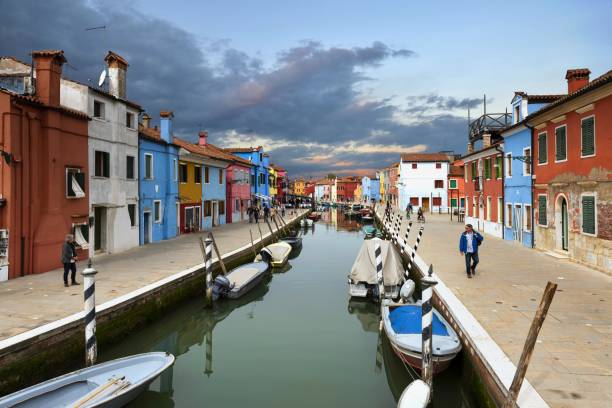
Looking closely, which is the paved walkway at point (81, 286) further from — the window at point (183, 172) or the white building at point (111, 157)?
the window at point (183, 172)

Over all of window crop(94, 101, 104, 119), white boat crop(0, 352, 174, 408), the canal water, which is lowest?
the canal water

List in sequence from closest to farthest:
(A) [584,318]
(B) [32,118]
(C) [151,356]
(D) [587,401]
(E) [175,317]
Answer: (D) [587,401] → (C) [151,356] → (A) [584,318] → (E) [175,317] → (B) [32,118]

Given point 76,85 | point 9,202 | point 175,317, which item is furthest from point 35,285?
point 76,85

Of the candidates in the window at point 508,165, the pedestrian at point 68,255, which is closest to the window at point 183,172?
the pedestrian at point 68,255

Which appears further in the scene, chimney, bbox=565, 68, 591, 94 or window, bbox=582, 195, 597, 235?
chimney, bbox=565, 68, 591, 94

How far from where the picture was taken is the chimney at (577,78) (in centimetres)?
1922

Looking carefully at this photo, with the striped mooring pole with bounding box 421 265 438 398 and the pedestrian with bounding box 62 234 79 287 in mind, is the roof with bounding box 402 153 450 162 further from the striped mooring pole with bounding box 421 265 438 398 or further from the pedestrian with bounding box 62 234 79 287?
the striped mooring pole with bounding box 421 265 438 398

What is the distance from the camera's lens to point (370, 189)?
365 ft

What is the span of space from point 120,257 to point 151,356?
1126cm

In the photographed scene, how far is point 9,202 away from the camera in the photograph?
13203mm

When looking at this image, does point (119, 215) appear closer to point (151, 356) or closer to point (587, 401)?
point (151, 356)

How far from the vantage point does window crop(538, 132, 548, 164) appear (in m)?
18.6

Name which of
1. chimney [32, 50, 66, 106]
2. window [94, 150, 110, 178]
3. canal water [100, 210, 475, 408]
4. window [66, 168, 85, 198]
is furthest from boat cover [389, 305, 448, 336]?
window [94, 150, 110, 178]

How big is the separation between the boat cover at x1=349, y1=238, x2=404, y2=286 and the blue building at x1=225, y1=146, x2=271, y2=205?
32.2 m
